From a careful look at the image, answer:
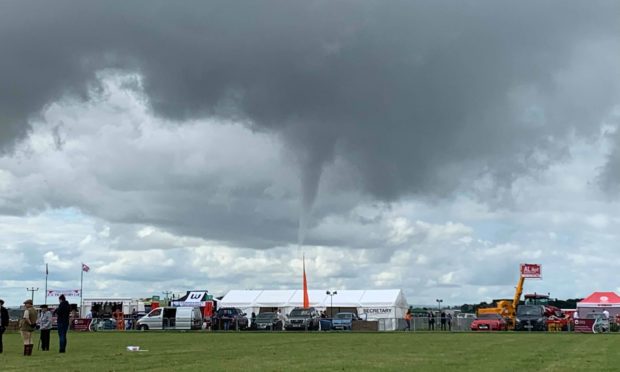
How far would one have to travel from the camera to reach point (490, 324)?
54.5 metres

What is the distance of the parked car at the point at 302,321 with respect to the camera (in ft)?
191

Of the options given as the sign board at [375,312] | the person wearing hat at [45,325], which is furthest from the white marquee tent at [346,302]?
the person wearing hat at [45,325]

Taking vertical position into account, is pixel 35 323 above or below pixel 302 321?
above

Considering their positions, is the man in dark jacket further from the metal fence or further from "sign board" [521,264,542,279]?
"sign board" [521,264,542,279]

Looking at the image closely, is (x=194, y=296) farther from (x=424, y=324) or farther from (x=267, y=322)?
(x=424, y=324)

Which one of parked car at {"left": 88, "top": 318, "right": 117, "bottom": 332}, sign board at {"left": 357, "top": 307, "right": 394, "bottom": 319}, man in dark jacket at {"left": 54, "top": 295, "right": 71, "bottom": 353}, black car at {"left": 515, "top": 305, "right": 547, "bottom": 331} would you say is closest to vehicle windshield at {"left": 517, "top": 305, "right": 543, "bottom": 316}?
black car at {"left": 515, "top": 305, "right": 547, "bottom": 331}

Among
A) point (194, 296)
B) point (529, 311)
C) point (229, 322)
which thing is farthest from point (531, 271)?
point (194, 296)

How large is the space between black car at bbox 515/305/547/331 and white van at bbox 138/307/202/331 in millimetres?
23554

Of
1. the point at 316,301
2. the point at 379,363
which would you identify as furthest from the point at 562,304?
the point at 379,363

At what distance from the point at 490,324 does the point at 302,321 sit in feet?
44.6

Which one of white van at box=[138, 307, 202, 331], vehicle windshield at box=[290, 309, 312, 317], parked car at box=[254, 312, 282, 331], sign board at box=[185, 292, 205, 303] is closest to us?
parked car at box=[254, 312, 282, 331]

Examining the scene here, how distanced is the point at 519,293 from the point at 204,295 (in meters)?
29.5

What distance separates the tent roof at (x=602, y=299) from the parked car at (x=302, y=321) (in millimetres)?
24996

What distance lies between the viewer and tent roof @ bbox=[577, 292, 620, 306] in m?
68.8
